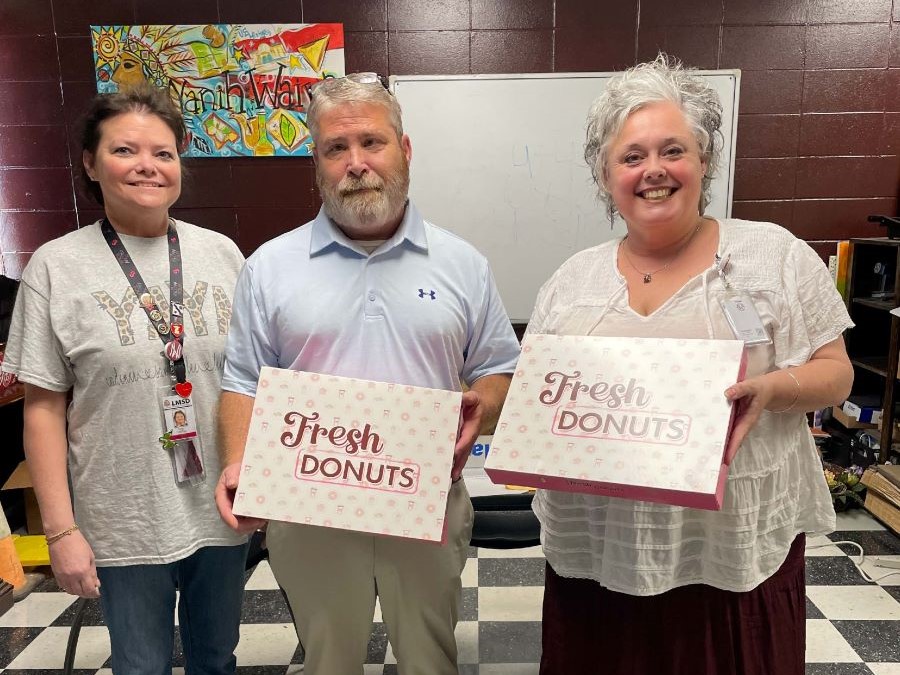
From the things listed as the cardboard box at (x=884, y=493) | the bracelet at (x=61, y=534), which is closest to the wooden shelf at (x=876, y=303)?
the cardboard box at (x=884, y=493)

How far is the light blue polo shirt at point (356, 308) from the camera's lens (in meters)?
→ 1.26

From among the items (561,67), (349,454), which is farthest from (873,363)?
(349,454)

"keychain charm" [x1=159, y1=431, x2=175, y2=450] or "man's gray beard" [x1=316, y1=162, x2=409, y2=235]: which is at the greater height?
"man's gray beard" [x1=316, y1=162, x2=409, y2=235]

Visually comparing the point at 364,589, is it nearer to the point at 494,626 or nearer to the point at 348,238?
the point at 348,238

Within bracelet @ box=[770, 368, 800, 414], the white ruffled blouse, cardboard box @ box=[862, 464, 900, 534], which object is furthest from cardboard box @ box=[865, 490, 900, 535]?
bracelet @ box=[770, 368, 800, 414]

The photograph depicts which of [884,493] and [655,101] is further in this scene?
[884,493]

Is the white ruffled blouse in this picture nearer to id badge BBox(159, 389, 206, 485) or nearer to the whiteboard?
id badge BBox(159, 389, 206, 485)

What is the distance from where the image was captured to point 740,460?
111 cm

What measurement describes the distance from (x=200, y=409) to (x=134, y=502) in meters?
0.25

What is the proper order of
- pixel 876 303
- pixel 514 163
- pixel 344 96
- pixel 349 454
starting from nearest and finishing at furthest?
pixel 349 454 → pixel 344 96 → pixel 876 303 → pixel 514 163

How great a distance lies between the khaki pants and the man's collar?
54 centimetres

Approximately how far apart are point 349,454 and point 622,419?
476 mm

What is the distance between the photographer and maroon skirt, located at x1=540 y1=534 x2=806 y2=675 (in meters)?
1.17

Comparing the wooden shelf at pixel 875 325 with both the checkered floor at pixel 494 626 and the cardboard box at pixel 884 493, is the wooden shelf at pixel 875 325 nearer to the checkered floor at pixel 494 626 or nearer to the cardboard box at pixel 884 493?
the cardboard box at pixel 884 493
